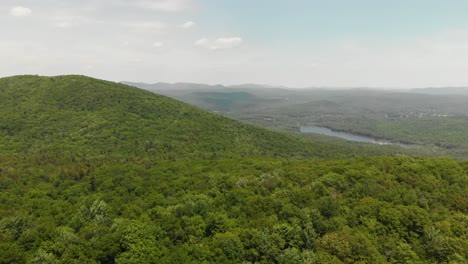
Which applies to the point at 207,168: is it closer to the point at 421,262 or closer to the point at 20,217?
the point at 20,217

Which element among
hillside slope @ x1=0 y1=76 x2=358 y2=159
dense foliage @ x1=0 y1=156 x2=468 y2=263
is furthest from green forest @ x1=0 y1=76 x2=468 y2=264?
hillside slope @ x1=0 y1=76 x2=358 y2=159

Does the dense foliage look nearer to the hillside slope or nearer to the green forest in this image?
the green forest

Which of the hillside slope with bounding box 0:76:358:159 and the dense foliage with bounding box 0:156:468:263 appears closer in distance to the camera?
the dense foliage with bounding box 0:156:468:263

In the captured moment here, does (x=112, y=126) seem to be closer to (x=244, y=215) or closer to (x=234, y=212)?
(x=234, y=212)

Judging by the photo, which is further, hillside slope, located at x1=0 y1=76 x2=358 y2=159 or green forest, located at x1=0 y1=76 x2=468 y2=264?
hillside slope, located at x1=0 y1=76 x2=358 y2=159

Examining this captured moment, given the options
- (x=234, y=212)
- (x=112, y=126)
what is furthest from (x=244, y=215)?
(x=112, y=126)

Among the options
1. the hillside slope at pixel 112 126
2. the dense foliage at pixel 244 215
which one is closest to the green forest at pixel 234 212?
the dense foliage at pixel 244 215

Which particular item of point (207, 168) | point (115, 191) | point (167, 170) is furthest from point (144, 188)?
point (207, 168)

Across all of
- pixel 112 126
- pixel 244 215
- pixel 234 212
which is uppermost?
pixel 112 126

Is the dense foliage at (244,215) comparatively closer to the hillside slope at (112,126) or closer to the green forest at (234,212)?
the green forest at (234,212)
